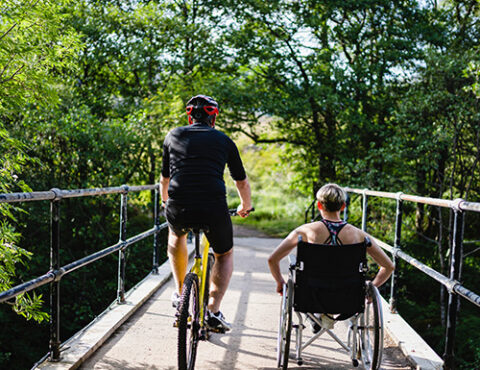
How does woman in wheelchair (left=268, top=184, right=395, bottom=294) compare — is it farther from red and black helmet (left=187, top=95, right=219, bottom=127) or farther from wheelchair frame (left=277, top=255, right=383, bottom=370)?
red and black helmet (left=187, top=95, right=219, bottom=127)

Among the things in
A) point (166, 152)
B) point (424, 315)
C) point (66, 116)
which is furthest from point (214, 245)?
point (424, 315)

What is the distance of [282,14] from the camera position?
14.4 metres

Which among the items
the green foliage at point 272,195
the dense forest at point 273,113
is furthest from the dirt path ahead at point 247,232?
the dense forest at point 273,113

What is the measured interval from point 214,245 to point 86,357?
1195 mm

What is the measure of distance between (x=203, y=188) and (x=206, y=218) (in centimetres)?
20

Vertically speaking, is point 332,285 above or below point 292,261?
below

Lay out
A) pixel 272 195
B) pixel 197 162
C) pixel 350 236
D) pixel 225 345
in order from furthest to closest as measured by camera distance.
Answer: pixel 272 195 → pixel 225 345 → pixel 197 162 → pixel 350 236

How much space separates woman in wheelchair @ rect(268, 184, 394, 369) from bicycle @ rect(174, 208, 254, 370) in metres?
0.52

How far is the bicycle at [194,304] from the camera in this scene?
2875 millimetres

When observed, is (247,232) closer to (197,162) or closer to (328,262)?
(197,162)

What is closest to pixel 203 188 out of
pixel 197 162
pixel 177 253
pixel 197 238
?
pixel 197 162

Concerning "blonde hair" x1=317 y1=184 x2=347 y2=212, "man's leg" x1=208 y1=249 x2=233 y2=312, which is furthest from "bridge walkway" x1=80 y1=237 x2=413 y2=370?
"blonde hair" x1=317 y1=184 x2=347 y2=212

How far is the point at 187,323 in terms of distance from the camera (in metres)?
3.05

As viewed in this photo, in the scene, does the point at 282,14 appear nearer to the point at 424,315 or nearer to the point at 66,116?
the point at 66,116
